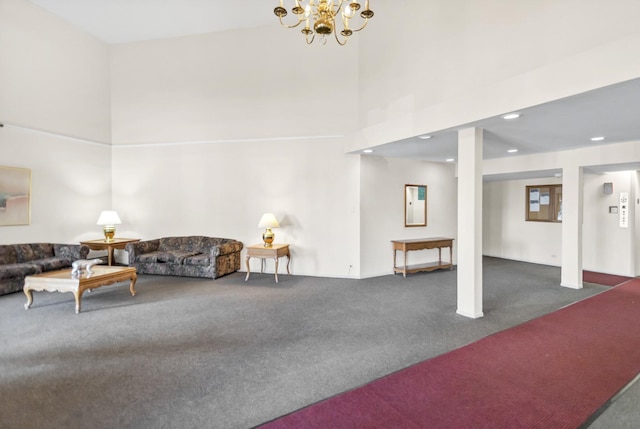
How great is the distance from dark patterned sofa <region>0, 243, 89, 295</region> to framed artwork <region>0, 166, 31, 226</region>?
513 millimetres

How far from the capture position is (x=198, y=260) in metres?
5.93

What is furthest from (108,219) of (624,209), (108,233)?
(624,209)

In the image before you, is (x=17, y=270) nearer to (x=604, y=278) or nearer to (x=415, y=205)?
(x=415, y=205)

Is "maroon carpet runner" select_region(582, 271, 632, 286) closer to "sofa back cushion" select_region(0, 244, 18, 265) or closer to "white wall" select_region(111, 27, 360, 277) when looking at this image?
"white wall" select_region(111, 27, 360, 277)

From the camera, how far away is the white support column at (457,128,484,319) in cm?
385

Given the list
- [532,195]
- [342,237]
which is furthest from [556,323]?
[532,195]

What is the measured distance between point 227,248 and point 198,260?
570 millimetres

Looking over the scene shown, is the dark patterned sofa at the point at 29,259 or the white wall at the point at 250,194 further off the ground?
the white wall at the point at 250,194

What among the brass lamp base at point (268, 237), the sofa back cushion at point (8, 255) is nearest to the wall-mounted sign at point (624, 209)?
the brass lamp base at point (268, 237)

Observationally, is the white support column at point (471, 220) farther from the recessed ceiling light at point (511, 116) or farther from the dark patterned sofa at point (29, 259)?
the dark patterned sofa at point (29, 259)

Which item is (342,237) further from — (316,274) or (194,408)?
(194,408)

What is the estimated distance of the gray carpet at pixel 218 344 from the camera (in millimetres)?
2175

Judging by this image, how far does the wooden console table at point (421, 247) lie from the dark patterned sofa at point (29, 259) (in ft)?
19.5

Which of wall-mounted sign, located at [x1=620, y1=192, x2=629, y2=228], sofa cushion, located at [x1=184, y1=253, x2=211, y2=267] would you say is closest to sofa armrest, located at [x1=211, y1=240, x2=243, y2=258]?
sofa cushion, located at [x1=184, y1=253, x2=211, y2=267]
